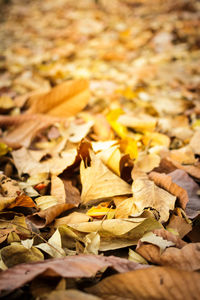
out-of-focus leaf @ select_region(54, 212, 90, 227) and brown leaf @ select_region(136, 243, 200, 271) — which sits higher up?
brown leaf @ select_region(136, 243, 200, 271)

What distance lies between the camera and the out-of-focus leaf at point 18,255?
58 cm

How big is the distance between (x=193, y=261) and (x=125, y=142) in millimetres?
496

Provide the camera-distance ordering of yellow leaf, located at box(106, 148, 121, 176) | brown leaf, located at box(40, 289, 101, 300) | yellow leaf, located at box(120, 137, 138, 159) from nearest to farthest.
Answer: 1. brown leaf, located at box(40, 289, 101, 300)
2. yellow leaf, located at box(106, 148, 121, 176)
3. yellow leaf, located at box(120, 137, 138, 159)

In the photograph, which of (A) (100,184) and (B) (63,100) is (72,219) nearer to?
(A) (100,184)

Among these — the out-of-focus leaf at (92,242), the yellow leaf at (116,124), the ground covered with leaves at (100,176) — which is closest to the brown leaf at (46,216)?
the ground covered with leaves at (100,176)

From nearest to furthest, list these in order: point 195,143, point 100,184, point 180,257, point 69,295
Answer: point 69,295
point 180,257
point 100,184
point 195,143

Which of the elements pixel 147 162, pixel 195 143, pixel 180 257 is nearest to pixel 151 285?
pixel 180 257

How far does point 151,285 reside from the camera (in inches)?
19.1

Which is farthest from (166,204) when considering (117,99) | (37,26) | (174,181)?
(37,26)

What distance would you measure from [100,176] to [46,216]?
0.21 meters

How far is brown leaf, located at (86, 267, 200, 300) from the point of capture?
18.4 inches

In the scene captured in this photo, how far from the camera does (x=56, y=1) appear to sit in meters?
3.55

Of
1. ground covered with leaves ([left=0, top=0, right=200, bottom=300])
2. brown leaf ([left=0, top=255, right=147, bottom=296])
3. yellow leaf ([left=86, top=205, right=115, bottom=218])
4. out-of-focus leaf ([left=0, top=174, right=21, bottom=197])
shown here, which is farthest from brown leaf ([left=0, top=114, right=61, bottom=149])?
brown leaf ([left=0, top=255, right=147, bottom=296])

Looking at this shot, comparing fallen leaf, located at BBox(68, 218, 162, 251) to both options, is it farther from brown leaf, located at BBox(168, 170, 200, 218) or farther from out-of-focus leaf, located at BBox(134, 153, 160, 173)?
out-of-focus leaf, located at BBox(134, 153, 160, 173)
